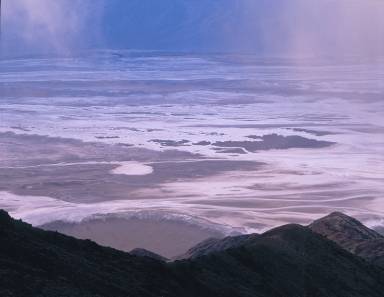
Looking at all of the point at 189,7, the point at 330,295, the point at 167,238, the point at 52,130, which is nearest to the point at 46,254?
the point at 330,295

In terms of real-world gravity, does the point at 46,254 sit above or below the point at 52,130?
below

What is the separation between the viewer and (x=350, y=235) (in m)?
14.6

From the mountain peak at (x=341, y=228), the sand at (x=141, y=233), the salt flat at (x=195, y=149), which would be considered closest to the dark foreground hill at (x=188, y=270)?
the mountain peak at (x=341, y=228)

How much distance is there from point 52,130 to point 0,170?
7.54 meters

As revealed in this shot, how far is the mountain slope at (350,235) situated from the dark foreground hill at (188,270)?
2477 mm

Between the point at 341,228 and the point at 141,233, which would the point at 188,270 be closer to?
the point at 341,228

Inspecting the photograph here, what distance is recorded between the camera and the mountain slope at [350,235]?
13633 millimetres

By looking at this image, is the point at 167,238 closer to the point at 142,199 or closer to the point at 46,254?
the point at 142,199

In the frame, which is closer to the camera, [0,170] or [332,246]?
[332,246]

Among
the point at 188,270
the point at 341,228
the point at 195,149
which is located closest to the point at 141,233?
the point at 341,228

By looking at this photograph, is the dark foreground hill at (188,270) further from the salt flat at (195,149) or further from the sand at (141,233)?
the salt flat at (195,149)

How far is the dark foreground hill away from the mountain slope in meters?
2.48

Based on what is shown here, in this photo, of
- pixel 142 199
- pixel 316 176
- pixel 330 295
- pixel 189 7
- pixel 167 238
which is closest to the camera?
pixel 330 295

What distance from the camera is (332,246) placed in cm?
1120
